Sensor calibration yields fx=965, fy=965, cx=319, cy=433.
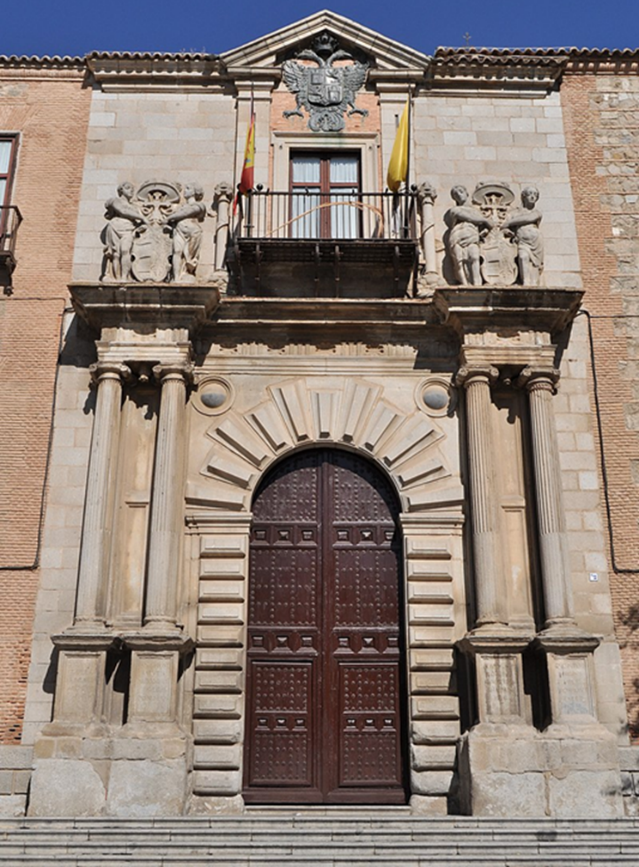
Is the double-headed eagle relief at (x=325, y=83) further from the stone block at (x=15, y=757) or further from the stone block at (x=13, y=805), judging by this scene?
the stone block at (x=13, y=805)

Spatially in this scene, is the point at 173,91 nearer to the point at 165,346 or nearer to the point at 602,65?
the point at 165,346

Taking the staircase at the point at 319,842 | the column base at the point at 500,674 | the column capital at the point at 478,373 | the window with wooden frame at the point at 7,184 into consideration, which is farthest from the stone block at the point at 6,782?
the column capital at the point at 478,373

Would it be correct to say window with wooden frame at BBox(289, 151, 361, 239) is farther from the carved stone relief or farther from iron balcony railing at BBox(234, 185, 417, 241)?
the carved stone relief

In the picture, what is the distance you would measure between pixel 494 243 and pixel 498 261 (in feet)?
0.96

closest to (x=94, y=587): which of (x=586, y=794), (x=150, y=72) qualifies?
(x=586, y=794)

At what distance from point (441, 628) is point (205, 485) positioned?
333 centimetres

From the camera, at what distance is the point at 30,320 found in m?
12.8

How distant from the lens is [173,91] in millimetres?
14086

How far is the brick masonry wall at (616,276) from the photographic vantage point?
11.6 m

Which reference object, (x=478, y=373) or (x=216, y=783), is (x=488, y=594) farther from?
(x=216, y=783)

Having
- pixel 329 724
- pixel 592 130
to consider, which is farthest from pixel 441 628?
pixel 592 130

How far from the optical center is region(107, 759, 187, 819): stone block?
9.96 metres

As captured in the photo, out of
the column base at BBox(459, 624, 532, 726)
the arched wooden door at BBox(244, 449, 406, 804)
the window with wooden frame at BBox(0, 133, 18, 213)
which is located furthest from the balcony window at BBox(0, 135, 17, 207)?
the column base at BBox(459, 624, 532, 726)

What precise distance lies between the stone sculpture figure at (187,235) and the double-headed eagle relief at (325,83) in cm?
220
